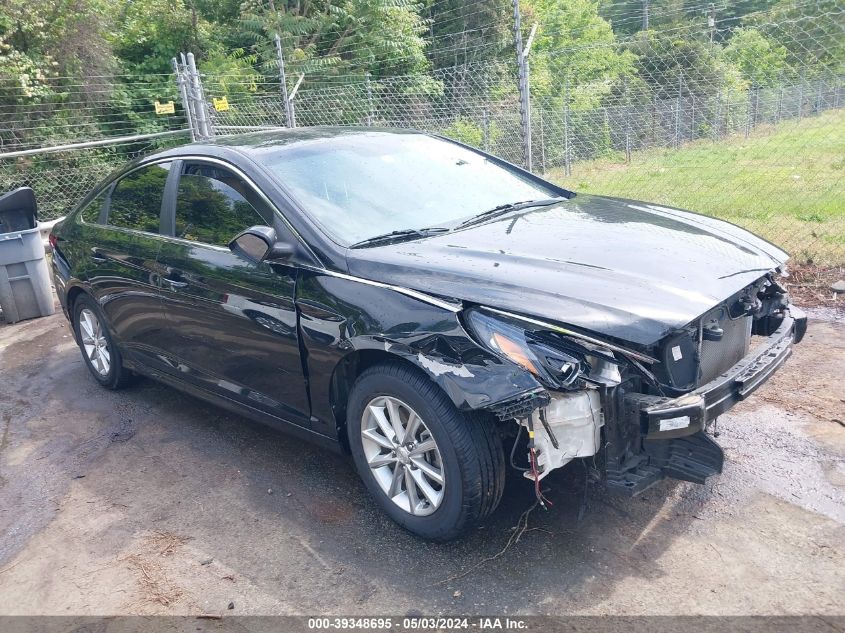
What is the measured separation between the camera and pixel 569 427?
2.86m

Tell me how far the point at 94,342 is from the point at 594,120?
39.0ft

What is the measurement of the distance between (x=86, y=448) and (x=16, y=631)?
178cm

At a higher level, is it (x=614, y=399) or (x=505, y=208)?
(x=505, y=208)

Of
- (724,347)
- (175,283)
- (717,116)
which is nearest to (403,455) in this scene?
(724,347)

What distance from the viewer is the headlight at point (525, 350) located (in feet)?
9.10

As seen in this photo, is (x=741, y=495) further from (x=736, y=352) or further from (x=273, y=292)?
(x=273, y=292)

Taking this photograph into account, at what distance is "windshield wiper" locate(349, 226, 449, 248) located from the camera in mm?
3531

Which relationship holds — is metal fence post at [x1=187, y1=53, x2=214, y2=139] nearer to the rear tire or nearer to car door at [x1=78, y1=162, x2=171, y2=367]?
the rear tire

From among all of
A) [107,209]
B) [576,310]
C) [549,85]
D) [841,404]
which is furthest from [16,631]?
[549,85]

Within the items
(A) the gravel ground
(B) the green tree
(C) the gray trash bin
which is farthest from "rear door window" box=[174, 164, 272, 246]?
(B) the green tree

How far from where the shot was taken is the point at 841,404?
4.23 meters

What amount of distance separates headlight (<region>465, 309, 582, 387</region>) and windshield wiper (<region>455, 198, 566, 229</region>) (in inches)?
39.8

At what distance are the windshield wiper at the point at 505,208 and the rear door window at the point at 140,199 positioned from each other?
1.92m

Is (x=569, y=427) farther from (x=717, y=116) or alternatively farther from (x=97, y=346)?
(x=717, y=116)
